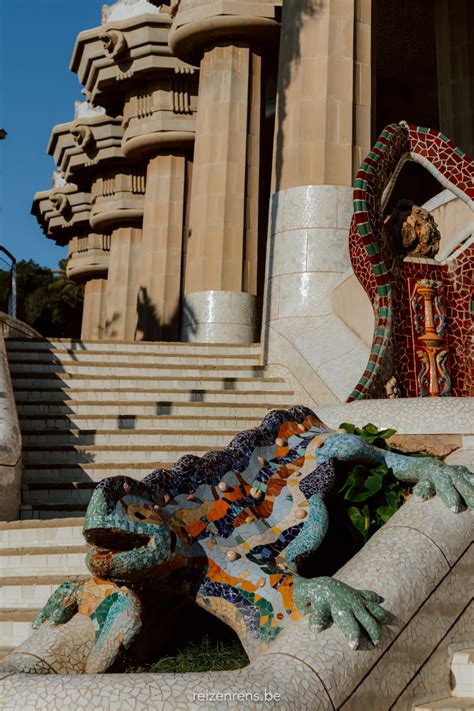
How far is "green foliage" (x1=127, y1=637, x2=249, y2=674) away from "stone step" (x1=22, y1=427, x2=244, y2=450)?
525 centimetres

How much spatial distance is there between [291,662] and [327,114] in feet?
37.2

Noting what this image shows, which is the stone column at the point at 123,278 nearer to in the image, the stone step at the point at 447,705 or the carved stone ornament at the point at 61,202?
the carved stone ornament at the point at 61,202

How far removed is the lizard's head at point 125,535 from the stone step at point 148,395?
6.54 metres

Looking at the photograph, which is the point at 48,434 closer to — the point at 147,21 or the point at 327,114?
the point at 327,114

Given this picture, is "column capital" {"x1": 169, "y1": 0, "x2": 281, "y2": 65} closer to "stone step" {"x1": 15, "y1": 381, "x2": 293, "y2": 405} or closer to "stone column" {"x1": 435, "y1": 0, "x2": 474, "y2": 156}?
"stone column" {"x1": 435, "y1": 0, "x2": 474, "y2": 156}

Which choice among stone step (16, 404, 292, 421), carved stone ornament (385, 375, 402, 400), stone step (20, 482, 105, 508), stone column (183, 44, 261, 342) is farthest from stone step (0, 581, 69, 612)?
stone column (183, 44, 261, 342)

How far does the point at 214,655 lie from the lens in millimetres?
4688

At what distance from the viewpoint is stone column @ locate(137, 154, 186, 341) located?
2362 cm

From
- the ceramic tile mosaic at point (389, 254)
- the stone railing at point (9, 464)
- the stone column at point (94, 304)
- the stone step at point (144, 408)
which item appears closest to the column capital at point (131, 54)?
the stone column at point (94, 304)

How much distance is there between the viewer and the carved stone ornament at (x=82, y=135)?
2856cm

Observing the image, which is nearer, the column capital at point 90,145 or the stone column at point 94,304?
the column capital at point 90,145

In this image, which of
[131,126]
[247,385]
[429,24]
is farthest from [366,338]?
[131,126]

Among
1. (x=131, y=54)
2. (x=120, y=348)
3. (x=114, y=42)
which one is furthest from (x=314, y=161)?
(x=114, y=42)

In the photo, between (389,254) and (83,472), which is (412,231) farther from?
(83,472)
